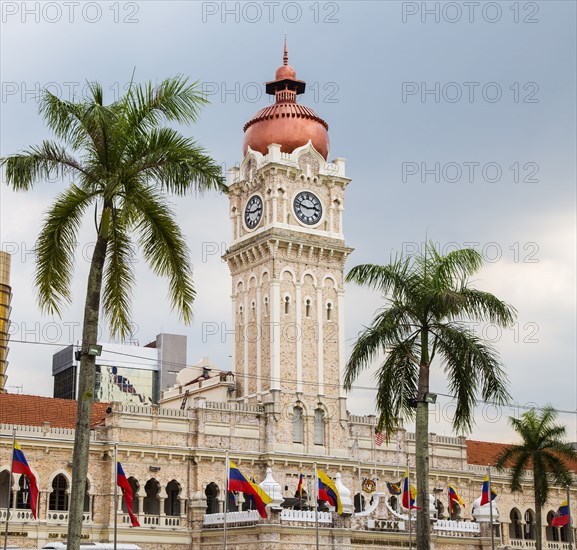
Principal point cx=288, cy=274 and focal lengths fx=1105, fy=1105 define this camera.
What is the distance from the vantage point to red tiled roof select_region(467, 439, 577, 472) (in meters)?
75.1

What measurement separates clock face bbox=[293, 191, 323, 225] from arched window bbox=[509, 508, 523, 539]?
78.3 feet

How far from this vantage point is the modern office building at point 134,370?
468 ft

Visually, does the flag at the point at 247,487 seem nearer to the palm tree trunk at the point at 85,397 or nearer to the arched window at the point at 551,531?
the palm tree trunk at the point at 85,397

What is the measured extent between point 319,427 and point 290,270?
9.65 meters

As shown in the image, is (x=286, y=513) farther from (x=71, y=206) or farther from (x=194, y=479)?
(x=71, y=206)

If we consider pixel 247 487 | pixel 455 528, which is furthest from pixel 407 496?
pixel 247 487

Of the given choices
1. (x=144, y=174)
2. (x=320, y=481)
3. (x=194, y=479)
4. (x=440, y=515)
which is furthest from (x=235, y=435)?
(x=144, y=174)

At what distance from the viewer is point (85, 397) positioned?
2606cm

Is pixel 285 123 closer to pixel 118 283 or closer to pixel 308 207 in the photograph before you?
pixel 308 207

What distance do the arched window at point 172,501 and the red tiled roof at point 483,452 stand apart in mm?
22126

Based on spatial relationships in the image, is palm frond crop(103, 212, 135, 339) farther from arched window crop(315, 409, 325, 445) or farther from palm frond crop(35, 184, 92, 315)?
arched window crop(315, 409, 325, 445)

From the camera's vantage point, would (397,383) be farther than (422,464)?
Yes

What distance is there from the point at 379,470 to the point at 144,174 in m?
42.9

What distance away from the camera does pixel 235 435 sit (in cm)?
6278
